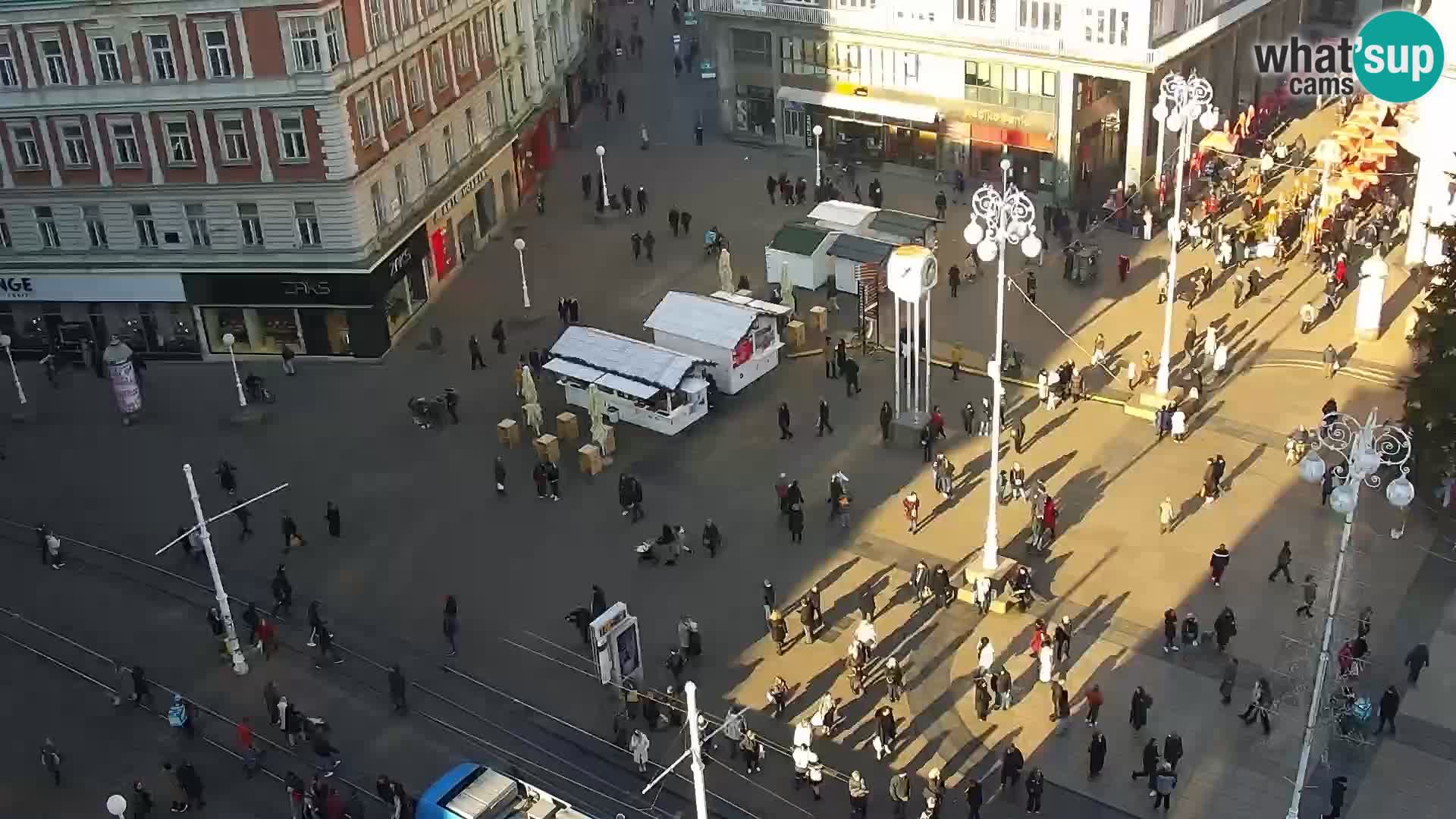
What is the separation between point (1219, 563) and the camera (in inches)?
1452

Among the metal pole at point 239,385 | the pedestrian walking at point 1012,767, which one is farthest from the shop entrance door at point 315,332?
the pedestrian walking at point 1012,767

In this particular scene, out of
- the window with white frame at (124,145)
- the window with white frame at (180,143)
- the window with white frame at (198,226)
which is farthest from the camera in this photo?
the window with white frame at (198,226)

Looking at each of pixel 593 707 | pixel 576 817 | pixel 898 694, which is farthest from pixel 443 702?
pixel 898 694

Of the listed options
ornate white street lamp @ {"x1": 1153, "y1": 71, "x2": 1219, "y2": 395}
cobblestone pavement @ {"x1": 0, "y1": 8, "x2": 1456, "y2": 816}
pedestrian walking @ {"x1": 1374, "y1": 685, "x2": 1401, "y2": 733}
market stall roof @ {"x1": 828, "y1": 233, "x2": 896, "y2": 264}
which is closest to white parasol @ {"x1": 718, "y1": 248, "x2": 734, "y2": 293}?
cobblestone pavement @ {"x1": 0, "y1": 8, "x2": 1456, "y2": 816}

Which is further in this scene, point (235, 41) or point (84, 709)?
point (235, 41)

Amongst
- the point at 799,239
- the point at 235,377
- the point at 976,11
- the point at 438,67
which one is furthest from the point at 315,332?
the point at 976,11

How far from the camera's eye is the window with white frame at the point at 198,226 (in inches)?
2031

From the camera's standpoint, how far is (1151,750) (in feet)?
100

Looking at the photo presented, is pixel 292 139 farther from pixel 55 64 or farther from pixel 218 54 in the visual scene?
pixel 55 64

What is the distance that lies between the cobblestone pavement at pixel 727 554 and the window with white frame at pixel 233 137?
779 centimetres

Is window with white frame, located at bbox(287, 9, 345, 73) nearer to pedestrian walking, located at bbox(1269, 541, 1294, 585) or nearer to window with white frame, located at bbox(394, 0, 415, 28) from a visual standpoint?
window with white frame, located at bbox(394, 0, 415, 28)

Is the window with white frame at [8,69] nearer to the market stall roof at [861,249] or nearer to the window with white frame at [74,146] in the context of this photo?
the window with white frame at [74,146]

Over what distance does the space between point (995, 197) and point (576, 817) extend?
1688 centimetres

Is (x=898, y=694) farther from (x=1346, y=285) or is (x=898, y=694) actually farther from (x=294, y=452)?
(x=1346, y=285)
